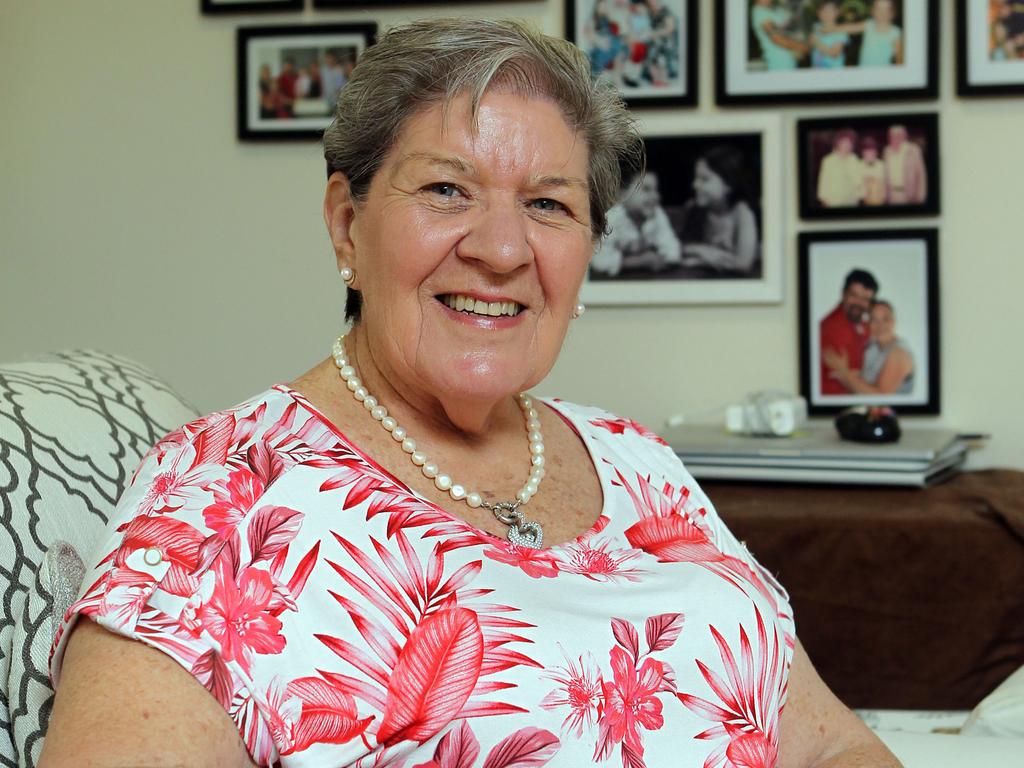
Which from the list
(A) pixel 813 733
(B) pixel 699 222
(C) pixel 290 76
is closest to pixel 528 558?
(A) pixel 813 733

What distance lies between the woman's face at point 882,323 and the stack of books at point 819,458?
24 centimetres

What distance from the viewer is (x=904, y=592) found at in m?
1.96

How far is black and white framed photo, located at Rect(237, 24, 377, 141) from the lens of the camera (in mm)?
2578

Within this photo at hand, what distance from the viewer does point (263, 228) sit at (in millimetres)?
2645

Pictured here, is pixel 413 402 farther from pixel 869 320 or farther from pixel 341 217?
pixel 869 320

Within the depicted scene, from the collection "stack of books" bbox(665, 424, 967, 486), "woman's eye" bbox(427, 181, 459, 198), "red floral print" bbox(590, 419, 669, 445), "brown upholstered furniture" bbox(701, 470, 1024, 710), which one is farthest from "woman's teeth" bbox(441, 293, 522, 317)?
"stack of books" bbox(665, 424, 967, 486)

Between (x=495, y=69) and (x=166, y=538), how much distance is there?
604 millimetres

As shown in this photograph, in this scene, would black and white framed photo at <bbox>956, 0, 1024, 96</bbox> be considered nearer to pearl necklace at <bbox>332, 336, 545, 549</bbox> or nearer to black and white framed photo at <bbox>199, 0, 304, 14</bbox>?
black and white framed photo at <bbox>199, 0, 304, 14</bbox>

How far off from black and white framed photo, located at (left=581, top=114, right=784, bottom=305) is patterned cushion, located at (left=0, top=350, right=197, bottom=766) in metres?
1.19

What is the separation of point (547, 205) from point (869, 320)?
131 cm

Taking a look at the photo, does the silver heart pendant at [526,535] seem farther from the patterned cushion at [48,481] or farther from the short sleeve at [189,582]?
the patterned cushion at [48,481]

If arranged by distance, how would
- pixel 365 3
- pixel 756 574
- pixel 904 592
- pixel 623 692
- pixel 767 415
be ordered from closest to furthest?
1. pixel 623 692
2. pixel 756 574
3. pixel 904 592
4. pixel 767 415
5. pixel 365 3

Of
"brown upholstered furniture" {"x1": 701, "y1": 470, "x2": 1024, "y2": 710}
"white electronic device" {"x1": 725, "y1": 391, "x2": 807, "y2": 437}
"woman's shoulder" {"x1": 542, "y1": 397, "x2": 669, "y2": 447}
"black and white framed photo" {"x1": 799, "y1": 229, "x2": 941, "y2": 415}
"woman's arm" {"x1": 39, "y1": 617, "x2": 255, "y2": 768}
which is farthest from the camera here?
"black and white framed photo" {"x1": 799, "y1": 229, "x2": 941, "y2": 415}

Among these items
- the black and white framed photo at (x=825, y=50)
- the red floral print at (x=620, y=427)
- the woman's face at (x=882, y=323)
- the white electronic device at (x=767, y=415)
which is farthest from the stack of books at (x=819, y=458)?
the black and white framed photo at (x=825, y=50)
